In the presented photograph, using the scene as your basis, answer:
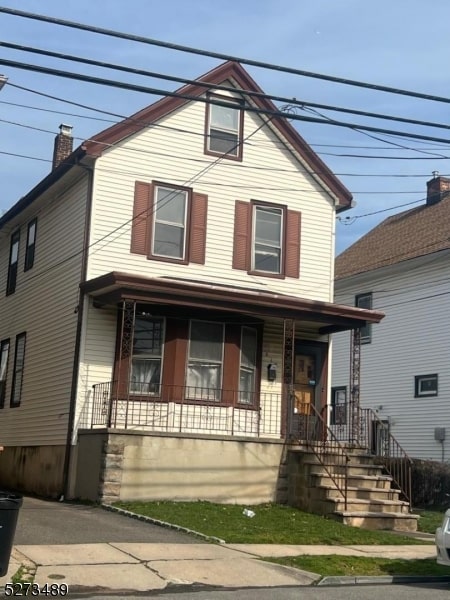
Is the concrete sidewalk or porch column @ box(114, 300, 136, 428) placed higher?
porch column @ box(114, 300, 136, 428)

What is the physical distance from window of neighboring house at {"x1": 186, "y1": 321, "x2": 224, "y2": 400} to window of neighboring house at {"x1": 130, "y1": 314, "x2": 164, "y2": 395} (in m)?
0.69

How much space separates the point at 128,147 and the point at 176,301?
403 centimetres

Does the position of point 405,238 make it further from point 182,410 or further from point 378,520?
point 378,520

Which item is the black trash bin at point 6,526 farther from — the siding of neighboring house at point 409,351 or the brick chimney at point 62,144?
the siding of neighboring house at point 409,351

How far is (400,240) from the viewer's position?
28688 mm

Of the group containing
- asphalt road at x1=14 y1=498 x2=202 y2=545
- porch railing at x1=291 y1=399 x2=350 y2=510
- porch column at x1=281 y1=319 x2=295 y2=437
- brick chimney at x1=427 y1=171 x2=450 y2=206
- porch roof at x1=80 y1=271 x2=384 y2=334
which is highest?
brick chimney at x1=427 y1=171 x2=450 y2=206

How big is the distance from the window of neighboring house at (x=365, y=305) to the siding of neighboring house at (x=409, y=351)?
178 millimetres

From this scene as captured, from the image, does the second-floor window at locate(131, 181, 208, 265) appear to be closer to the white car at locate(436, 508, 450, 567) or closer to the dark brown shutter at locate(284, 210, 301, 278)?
the dark brown shutter at locate(284, 210, 301, 278)

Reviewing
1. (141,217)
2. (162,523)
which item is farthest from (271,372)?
(162,523)

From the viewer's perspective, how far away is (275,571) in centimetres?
1005

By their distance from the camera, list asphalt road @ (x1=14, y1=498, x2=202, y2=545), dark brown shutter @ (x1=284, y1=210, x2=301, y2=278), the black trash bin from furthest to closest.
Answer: dark brown shutter @ (x1=284, y1=210, x2=301, y2=278) < asphalt road @ (x1=14, y1=498, x2=202, y2=545) < the black trash bin

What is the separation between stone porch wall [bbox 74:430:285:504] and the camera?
1563cm

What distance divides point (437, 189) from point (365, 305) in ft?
16.6

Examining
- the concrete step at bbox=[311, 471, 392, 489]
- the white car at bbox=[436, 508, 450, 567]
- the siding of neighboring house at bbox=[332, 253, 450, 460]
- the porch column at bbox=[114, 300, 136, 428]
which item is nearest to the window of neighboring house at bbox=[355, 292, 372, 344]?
the siding of neighboring house at bbox=[332, 253, 450, 460]
